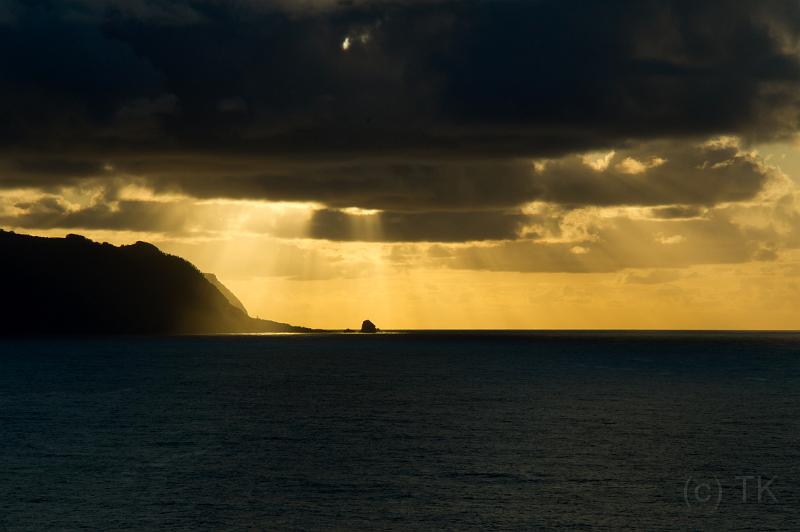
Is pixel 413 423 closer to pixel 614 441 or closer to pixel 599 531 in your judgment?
pixel 614 441

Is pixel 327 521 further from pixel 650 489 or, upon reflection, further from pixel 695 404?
pixel 695 404

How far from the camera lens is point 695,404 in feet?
455

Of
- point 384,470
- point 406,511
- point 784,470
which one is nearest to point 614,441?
point 784,470

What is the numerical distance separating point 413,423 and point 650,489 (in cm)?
4330

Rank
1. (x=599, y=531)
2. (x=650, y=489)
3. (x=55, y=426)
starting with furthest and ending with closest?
(x=55, y=426), (x=650, y=489), (x=599, y=531)

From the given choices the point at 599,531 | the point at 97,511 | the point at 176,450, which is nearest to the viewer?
the point at 599,531

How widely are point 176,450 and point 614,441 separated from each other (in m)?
41.4

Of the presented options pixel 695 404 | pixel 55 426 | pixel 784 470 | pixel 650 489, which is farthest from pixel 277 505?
pixel 695 404

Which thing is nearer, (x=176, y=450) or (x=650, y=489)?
(x=650, y=489)

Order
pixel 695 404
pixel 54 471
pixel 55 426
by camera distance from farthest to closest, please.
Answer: pixel 695 404 → pixel 55 426 → pixel 54 471

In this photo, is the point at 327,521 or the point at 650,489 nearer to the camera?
the point at 327,521

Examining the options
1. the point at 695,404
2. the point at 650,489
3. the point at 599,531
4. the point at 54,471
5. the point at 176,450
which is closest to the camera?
the point at 599,531

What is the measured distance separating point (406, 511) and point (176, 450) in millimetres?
32852

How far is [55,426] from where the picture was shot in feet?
356
